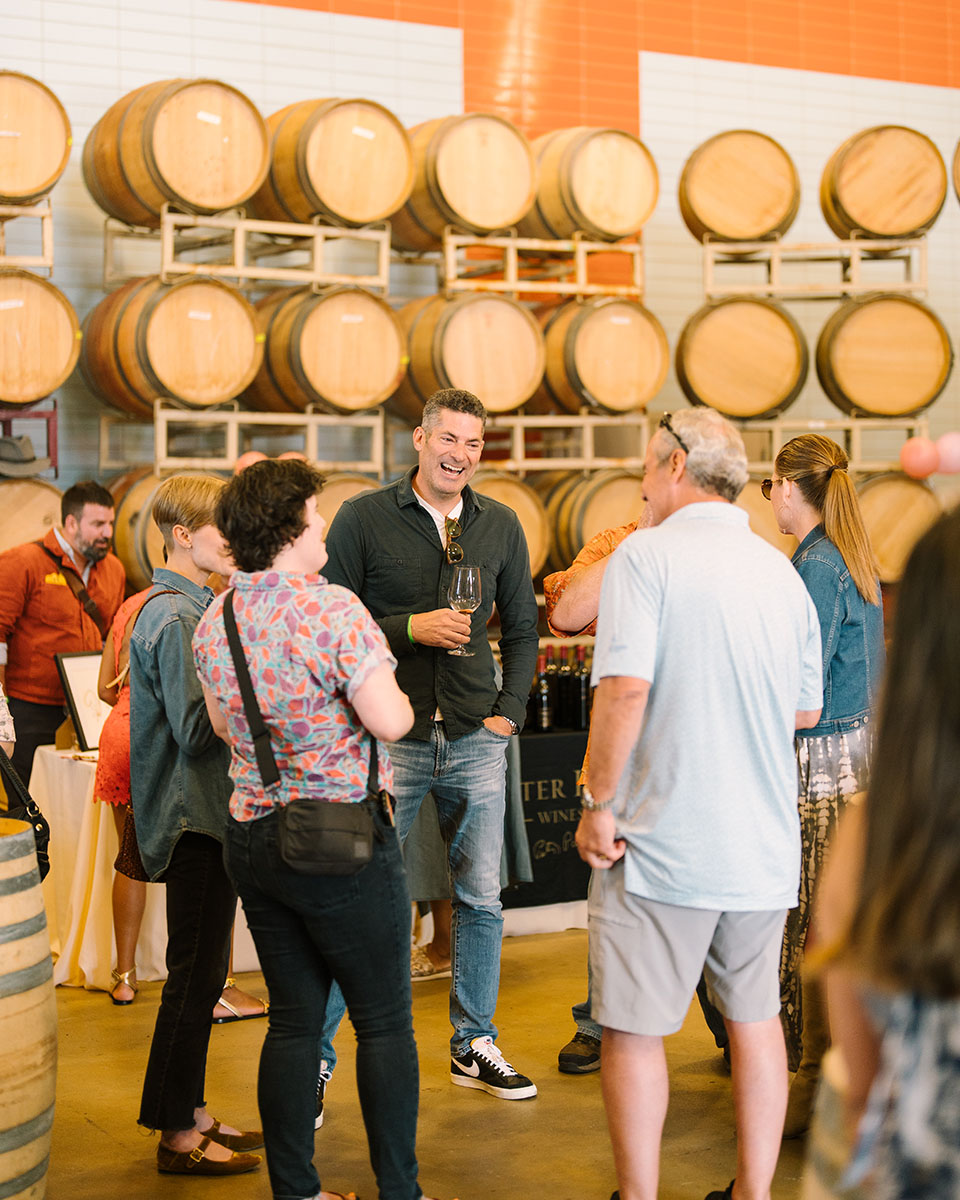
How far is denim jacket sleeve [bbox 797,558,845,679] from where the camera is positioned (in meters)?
2.94

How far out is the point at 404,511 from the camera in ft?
11.0

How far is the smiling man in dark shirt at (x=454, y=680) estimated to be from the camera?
329cm

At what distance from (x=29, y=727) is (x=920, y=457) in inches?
164

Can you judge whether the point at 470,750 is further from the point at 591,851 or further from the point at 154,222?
the point at 154,222

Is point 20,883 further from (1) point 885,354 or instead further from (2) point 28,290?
(1) point 885,354

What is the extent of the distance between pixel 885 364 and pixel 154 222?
3.50m

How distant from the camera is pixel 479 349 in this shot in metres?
6.03

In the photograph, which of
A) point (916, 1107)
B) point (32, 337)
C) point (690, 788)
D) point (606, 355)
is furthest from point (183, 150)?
point (916, 1107)

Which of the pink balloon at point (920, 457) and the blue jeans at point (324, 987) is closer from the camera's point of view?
the blue jeans at point (324, 987)

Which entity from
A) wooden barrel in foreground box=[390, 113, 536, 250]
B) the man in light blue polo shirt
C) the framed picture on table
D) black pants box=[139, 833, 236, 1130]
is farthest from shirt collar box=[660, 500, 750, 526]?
wooden barrel in foreground box=[390, 113, 536, 250]

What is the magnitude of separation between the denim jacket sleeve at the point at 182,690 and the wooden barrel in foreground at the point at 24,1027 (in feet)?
1.32

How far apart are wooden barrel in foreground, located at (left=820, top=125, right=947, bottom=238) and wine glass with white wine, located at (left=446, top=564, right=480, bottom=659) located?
4.37m

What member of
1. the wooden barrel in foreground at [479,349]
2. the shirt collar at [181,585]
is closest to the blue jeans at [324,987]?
the shirt collar at [181,585]

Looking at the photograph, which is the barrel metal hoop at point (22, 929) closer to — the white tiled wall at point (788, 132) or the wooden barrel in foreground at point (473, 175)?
the wooden barrel in foreground at point (473, 175)
